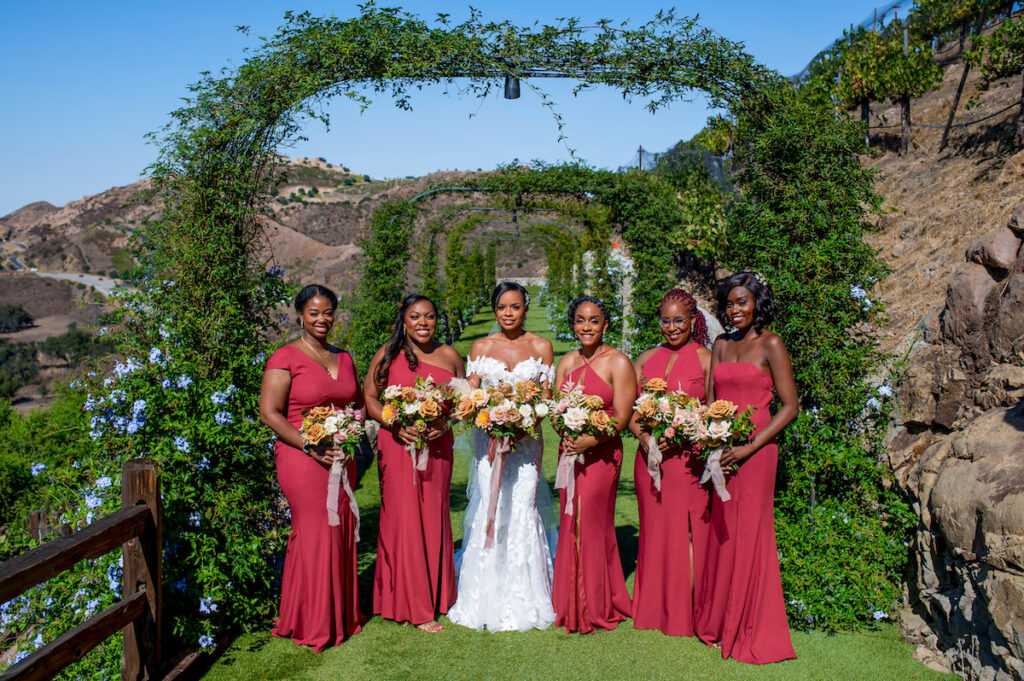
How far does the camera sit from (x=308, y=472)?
4656mm

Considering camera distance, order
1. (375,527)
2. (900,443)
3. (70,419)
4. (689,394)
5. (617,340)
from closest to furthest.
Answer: (689,394), (900,443), (375,527), (70,419), (617,340)

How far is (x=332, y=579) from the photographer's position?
15.4 ft

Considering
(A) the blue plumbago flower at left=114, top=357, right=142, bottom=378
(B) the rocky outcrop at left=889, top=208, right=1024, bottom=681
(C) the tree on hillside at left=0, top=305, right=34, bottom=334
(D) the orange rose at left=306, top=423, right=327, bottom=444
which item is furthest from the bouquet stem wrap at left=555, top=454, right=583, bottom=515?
(C) the tree on hillside at left=0, top=305, right=34, bottom=334

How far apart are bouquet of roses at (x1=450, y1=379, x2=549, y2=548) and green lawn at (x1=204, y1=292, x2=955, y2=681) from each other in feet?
2.42

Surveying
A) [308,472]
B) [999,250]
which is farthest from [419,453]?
[999,250]

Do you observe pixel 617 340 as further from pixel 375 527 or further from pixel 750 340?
pixel 750 340

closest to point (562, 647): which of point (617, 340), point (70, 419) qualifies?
point (70, 419)

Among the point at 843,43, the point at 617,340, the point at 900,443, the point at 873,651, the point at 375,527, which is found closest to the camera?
the point at 873,651

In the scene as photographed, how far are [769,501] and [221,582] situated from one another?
11.7ft

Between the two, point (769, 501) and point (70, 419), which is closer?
point (769, 501)

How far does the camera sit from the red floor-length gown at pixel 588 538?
4840mm

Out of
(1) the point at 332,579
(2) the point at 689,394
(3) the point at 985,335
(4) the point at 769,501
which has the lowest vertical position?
(1) the point at 332,579

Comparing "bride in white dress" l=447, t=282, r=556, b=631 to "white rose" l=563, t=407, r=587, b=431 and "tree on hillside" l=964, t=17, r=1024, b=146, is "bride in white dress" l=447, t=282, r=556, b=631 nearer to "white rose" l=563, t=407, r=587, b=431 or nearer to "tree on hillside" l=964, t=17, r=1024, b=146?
"white rose" l=563, t=407, r=587, b=431

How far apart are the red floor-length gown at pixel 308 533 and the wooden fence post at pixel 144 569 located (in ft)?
2.75
